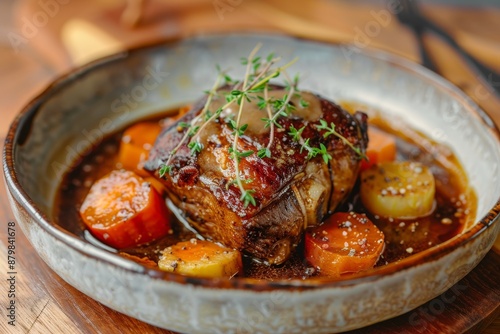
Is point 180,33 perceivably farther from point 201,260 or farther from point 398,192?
point 201,260

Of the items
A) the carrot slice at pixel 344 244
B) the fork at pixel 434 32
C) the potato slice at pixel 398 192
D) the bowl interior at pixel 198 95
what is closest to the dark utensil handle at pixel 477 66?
the fork at pixel 434 32

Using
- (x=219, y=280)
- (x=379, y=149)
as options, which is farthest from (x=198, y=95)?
(x=219, y=280)

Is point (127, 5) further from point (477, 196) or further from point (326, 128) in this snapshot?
point (477, 196)

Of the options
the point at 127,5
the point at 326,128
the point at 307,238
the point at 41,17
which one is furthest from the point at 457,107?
the point at 41,17

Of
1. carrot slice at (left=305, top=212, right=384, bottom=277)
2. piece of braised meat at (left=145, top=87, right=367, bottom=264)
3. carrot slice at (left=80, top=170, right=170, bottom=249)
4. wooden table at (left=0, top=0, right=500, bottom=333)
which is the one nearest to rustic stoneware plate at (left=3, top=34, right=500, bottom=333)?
carrot slice at (left=80, top=170, right=170, bottom=249)

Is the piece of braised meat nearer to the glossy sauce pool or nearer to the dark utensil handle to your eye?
the glossy sauce pool
